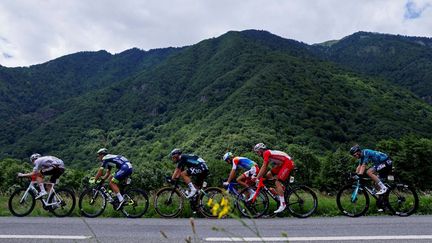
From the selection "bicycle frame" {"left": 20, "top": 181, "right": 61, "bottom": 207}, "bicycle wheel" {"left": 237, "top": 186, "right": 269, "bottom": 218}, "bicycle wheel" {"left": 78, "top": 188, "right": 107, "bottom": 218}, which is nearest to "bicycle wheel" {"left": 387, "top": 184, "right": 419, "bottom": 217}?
"bicycle wheel" {"left": 237, "top": 186, "right": 269, "bottom": 218}

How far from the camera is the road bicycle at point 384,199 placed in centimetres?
935

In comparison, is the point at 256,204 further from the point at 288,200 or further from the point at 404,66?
the point at 404,66

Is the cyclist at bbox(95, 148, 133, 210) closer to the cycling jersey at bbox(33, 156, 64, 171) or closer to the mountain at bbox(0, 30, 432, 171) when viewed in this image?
the cycling jersey at bbox(33, 156, 64, 171)

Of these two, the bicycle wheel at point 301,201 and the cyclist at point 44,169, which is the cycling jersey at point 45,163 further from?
the bicycle wheel at point 301,201

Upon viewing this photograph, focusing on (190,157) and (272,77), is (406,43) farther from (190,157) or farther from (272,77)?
(190,157)

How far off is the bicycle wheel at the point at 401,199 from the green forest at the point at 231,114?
3453 centimetres

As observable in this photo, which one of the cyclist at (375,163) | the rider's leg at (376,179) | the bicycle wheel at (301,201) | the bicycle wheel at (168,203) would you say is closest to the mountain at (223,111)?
the bicycle wheel at (168,203)

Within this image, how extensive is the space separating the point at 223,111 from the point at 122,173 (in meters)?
98.3

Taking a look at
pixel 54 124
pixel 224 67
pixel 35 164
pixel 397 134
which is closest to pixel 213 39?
pixel 224 67

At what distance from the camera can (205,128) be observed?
3971 inches

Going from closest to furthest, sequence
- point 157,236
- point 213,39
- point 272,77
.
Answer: point 157,236 < point 272,77 < point 213,39

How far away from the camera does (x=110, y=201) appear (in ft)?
34.1

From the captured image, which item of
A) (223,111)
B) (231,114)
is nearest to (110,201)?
(231,114)

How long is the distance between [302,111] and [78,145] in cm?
6412
